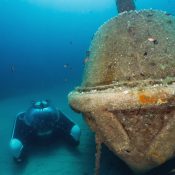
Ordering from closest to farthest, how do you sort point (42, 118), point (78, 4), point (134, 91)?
point (134, 91)
point (42, 118)
point (78, 4)

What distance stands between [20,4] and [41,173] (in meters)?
39.8

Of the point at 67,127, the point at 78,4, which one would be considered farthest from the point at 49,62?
the point at 67,127

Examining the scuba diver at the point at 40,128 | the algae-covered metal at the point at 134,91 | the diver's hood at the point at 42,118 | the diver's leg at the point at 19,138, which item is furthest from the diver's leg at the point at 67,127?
the algae-covered metal at the point at 134,91

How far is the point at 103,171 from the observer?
540 cm

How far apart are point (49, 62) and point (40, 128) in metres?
36.8

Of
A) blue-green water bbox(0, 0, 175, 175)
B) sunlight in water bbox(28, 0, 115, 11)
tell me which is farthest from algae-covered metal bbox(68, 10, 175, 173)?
sunlight in water bbox(28, 0, 115, 11)

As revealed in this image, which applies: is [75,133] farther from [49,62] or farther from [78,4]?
[78,4]

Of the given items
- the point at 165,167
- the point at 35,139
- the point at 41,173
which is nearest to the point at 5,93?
the point at 35,139

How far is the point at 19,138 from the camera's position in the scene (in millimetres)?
6891

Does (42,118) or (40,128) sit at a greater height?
(42,118)

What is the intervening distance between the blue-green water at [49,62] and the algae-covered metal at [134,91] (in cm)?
142

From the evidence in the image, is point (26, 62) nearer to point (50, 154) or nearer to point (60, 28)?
point (60, 28)

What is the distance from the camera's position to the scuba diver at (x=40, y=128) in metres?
6.76

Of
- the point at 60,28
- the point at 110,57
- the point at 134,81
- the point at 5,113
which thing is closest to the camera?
the point at 134,81
